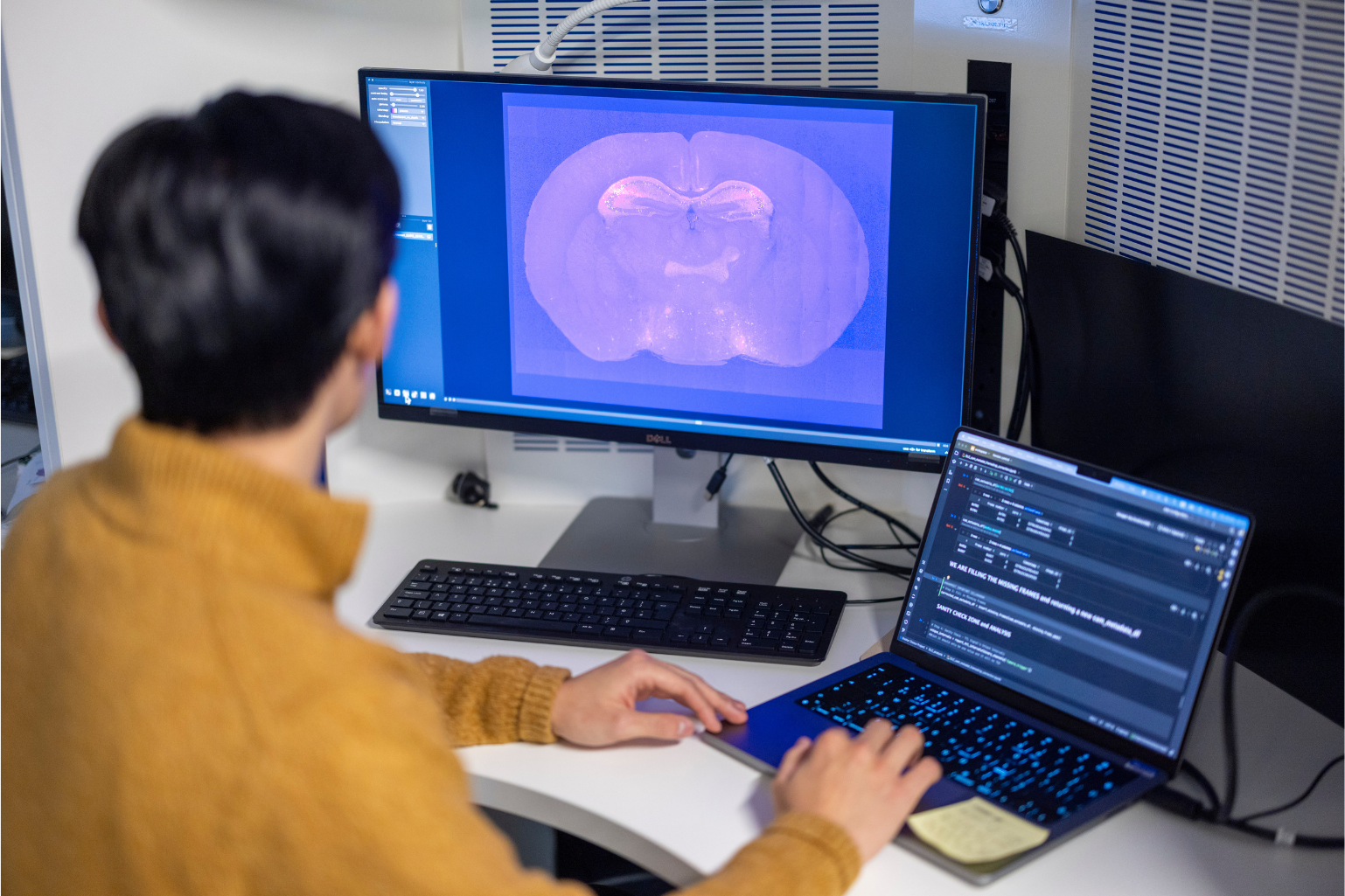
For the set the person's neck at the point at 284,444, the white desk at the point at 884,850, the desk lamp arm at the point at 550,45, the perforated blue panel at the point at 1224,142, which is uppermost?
the desk lamp arm at the point at 550,45

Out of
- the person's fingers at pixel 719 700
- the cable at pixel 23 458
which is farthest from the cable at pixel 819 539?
the cable at pixel 23 458

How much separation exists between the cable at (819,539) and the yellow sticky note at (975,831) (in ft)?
1.59

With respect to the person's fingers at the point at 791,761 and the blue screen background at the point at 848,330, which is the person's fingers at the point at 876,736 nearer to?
the person's fingers at the point at 791,761

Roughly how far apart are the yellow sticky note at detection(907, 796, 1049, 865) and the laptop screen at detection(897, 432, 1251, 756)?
0.51 feet

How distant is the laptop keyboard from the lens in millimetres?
963

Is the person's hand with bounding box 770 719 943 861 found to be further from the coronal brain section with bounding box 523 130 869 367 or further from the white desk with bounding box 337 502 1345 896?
the coronal brain section with bounding box 523 130 869 367

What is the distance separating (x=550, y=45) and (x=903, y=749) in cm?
89

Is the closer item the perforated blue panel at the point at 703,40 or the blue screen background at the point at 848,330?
the blue screen background at the point at 848,330

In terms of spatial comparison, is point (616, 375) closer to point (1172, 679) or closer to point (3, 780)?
point (1172, 679)

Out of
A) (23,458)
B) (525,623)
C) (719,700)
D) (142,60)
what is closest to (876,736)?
(719,700)

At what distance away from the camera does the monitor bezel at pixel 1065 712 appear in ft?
3.17

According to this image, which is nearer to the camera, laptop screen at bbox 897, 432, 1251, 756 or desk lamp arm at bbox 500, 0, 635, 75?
laptop screen at bbox 897, 432, 1251, 756

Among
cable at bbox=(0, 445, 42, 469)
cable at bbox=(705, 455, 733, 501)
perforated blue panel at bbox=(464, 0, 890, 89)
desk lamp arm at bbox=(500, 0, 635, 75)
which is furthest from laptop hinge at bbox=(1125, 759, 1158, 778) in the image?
cable at bbox=(0, 445, 42, 469)

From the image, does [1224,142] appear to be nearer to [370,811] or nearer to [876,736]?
[876,736]
